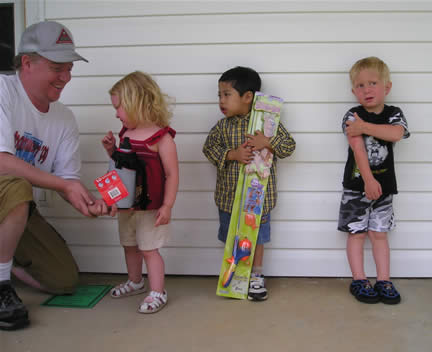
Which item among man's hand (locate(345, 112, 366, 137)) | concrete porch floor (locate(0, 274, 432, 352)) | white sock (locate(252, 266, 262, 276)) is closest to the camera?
concrete porch floor (locate(0, 274, 432, 352))

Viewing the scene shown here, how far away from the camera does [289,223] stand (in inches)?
104

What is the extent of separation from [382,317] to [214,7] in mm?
1942

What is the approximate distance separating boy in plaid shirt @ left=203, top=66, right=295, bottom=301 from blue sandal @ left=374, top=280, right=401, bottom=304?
24.1 inches

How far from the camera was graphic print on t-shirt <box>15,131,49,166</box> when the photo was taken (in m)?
2.16

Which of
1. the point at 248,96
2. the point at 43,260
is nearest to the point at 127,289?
the point at 43,260

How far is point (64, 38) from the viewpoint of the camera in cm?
214

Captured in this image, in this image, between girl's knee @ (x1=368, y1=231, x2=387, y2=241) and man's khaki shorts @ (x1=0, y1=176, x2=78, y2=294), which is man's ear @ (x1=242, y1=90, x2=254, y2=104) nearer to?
girl's knee @ (x1=368, y1=231, x2=387, y2=241)

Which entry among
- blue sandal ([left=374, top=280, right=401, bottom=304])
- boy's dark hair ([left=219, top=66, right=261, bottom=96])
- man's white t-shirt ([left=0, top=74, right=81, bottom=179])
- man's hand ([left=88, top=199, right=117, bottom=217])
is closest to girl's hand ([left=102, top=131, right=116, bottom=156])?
man's white t-shirt ([left=0, top=74, right=81, bottom=179])

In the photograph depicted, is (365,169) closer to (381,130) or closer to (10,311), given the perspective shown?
(381,130)

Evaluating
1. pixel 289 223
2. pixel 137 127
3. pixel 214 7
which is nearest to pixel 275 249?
pixel 289 223

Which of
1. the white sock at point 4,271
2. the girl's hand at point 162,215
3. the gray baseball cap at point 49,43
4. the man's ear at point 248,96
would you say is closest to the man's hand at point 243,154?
the man's ear at point 248,96

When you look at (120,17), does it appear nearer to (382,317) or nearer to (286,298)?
(286,298)

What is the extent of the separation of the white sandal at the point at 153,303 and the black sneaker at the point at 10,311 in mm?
534

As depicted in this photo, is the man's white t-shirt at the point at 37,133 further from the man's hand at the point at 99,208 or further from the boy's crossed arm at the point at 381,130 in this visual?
the boy's crossed arm at the point at 381,130
